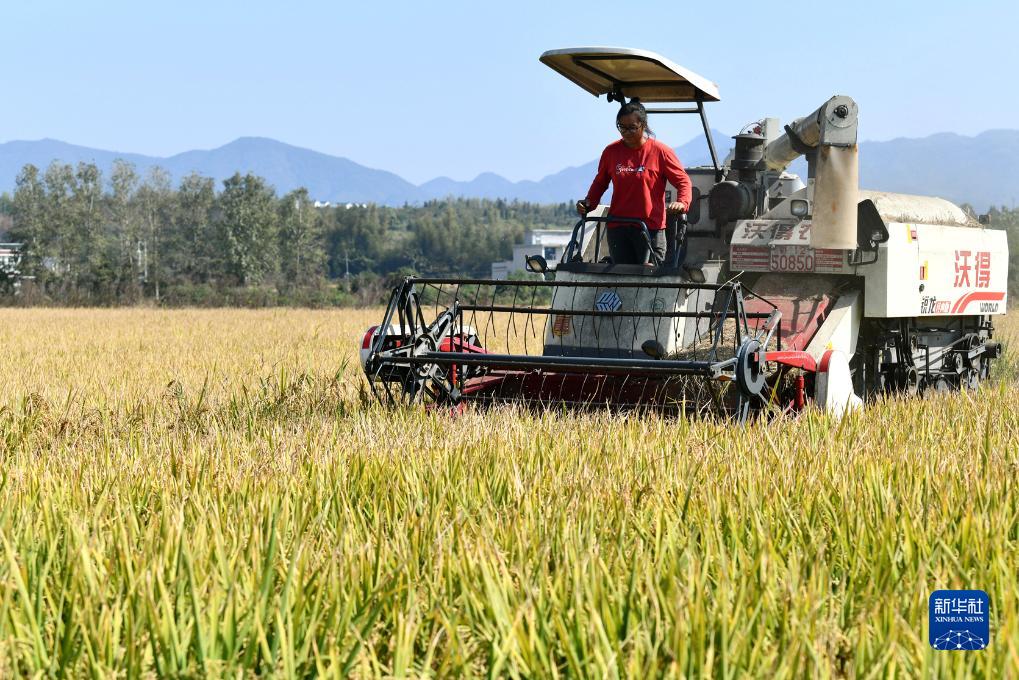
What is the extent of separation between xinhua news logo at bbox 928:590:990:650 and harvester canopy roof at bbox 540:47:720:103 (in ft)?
18.1

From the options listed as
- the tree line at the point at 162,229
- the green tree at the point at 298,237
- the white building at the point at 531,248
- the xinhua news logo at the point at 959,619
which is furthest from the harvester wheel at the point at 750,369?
the white building at the point at 531,248

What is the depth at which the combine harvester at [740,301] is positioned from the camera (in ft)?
24.2

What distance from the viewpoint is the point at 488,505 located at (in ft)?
14.0

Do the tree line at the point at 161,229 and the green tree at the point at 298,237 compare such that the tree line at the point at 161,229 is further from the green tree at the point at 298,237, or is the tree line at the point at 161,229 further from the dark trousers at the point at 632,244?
the dark trousers at the point at 632,244

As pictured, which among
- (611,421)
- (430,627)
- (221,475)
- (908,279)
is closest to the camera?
(430,627)

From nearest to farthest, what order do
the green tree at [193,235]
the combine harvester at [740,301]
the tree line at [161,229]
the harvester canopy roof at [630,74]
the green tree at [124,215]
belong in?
the combine harvester at [740,301], the harvester canopy roof at [630,74], the tree line at [161,229], the green tree at [124,215], the green tree at [193,235]

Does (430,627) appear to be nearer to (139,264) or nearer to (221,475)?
(221,475)

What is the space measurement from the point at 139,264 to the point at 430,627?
78.1 metres

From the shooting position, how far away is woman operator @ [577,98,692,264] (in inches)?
325

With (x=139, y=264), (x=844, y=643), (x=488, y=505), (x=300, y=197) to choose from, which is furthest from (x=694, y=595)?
(x=300, y=197)

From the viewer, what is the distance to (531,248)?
129 meters

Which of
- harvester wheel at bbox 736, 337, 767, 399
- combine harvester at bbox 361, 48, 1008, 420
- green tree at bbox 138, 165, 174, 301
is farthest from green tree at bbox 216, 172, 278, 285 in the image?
harvester wheel at bbox 736, 337, 767, 399

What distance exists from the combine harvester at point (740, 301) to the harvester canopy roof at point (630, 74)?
2cm

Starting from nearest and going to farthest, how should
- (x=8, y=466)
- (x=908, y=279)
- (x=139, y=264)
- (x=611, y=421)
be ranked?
1. (x=8, y=466)
2. (x=611, y=421)
3. (x=908, y=279)
4. (x=139, y=264)
